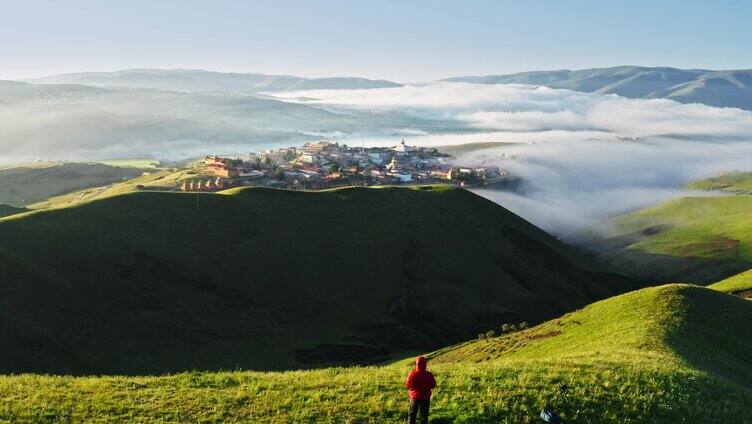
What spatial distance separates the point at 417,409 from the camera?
20.9 meters

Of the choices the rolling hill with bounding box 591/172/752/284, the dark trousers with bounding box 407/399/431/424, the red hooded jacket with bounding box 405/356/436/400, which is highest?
the red hooded jacket with bounding box 405/356/436/400

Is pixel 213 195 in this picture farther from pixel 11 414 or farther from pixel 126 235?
pixel 11 414

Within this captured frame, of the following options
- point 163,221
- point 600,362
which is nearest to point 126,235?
point 163,221

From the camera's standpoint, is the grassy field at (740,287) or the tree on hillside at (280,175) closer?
the grassy field at (740,287)

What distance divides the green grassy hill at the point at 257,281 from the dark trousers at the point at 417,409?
Answer: 4174 cm

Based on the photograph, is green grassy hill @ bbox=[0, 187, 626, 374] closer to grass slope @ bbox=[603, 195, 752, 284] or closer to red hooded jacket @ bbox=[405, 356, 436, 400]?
grass slope @ bbox=[603, 195, 752, 284]

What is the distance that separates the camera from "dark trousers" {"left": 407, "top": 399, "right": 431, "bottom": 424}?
20.9 meters

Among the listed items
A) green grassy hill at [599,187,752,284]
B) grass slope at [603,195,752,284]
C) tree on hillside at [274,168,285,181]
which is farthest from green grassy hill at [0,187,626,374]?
tree on hillside at [274,168,285,181]

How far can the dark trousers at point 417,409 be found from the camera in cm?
2088

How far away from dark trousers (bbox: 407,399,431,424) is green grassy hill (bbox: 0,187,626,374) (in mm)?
41741

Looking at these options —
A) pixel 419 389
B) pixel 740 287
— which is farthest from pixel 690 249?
pixel 419 389

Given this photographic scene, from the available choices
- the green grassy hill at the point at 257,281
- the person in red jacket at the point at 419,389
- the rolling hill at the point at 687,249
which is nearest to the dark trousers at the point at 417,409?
the person in red jacket at the point at 419,389

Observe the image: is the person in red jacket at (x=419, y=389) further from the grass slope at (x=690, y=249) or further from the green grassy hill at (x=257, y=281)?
the grass slope at (x=690, y=249)

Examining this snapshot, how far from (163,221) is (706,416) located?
7913 cm
